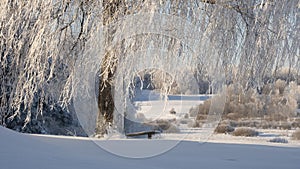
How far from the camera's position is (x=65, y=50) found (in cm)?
533

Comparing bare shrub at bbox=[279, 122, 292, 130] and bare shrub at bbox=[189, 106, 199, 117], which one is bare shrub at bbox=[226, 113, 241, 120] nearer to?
bare shrub at bbox=[279, 122, 292, 130]

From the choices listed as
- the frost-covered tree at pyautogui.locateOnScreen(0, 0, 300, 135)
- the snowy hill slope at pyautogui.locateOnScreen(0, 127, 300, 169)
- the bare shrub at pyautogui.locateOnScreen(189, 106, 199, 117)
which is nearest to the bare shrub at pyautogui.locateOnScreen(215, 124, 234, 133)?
the bare shrub at pyautogui.locateOnScreen(189, 106, 199, 117)

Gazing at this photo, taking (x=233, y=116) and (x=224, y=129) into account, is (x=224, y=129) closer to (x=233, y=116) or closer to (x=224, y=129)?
(x=224, y=129)

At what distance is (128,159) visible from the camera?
2.54 m

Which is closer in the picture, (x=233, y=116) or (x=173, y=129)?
(x=173, y=129)

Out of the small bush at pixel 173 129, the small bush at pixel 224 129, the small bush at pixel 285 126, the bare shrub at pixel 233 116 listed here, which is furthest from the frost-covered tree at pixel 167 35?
the small bush at pixel 285 126

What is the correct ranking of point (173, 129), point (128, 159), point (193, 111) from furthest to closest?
point (173, 129) < point (193, 111) < point (128, 159)

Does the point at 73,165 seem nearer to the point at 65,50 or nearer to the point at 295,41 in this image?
the point at 295,41

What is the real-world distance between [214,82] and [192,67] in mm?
301

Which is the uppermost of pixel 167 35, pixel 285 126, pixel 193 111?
pixel 167 35

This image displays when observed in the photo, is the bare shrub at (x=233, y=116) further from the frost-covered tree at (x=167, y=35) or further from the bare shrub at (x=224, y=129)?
the frost-covered tree at (x=167, y=35)

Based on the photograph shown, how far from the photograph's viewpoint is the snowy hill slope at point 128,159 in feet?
7.20

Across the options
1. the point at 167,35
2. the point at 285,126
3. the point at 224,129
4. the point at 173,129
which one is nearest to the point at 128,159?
the point at 167,35

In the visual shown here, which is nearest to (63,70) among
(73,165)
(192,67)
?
(192,67)
